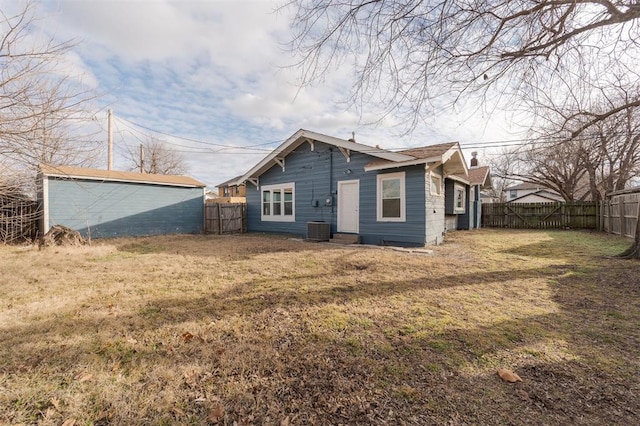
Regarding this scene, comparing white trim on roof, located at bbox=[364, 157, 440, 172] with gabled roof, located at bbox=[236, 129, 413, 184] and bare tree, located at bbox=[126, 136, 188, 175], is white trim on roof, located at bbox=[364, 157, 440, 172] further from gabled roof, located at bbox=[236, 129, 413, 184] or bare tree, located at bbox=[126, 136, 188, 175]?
bare tree, located at bbox=[126, 136, 188, 175]

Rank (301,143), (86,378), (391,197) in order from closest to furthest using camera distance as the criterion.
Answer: (86,378)
(391,197)
(301,143)

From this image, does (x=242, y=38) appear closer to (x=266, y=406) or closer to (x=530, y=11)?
(x=530, y=11)

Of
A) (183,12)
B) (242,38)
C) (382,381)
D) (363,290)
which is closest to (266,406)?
(382,381)

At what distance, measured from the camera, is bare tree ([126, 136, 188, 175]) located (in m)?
→ 28.3

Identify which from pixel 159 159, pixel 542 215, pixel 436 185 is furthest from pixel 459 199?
pixel 159 159

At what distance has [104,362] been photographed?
2.41 metres

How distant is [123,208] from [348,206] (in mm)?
9708

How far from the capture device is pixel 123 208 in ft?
39.5

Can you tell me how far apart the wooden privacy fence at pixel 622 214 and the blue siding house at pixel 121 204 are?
1746 cm

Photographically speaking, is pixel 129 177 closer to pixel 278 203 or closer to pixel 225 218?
pixel 225 218

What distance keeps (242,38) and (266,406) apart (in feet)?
15.0

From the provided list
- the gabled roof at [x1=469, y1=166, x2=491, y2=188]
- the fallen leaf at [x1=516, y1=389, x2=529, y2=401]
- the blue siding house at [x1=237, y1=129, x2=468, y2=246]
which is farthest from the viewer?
the gabled roof at [x1=469, y1=166, x2=491, y2=188]

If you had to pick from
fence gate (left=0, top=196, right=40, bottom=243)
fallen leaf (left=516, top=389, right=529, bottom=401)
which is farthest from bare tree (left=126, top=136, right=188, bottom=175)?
fallen leaf (left=516, top=389, right=529, bottom=401)

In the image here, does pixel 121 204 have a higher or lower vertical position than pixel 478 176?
lower
